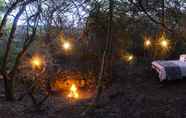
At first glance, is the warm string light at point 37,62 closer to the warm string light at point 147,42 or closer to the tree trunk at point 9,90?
the tree trunk at point 9,90

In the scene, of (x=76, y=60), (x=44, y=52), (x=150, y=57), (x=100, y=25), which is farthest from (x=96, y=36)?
(x=44, y=52)

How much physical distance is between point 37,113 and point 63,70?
442 centimetres

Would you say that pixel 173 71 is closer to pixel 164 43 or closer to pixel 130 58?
pixel 164 43

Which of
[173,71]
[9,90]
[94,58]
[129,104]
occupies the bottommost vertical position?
A: [129,104]

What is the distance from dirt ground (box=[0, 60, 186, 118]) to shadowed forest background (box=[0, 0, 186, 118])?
22 mm

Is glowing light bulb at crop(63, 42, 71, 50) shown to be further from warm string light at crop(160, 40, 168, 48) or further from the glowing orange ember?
warm string light at crop(160, 40, 168, 48)

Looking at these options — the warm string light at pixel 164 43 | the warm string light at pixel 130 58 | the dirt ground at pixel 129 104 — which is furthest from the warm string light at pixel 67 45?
the warm string light at pixel 164 43

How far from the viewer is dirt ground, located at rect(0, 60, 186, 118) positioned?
826 cm

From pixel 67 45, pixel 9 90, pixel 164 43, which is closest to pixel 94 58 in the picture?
pixel 67 45

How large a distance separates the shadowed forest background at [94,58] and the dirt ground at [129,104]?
22 millimetres

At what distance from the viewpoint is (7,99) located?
447 inches

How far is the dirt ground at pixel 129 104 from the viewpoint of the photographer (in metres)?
8.26

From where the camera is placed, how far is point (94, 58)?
12812mm

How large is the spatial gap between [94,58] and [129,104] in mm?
4240
